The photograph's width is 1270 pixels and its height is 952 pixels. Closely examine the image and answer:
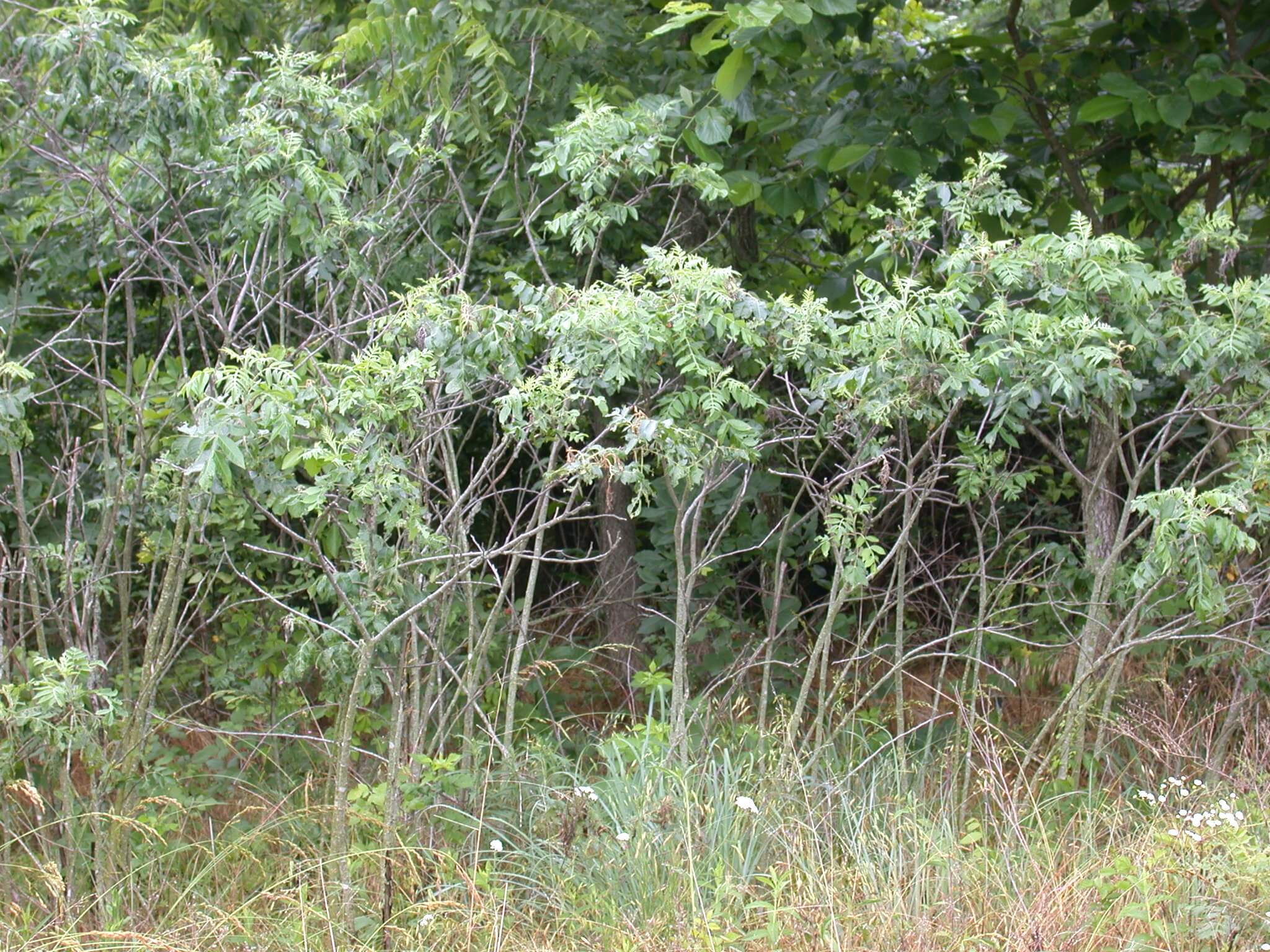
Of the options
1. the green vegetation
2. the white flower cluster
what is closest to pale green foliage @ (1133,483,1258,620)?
the green vegetation

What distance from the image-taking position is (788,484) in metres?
6.44

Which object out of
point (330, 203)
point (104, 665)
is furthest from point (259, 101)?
point (104, 665)

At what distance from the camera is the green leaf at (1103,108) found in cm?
499

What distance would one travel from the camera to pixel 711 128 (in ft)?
15.6

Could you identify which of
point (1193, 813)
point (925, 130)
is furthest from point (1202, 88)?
point (1193, 813)

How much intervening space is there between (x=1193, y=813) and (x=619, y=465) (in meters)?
2.44

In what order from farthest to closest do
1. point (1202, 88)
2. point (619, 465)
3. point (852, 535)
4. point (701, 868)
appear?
point (1202, 88) < point (852, 535) < point (701, 868) < point (619, 465)

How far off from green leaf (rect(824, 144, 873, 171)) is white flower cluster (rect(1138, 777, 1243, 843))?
102 inches

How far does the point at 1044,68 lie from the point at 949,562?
8.11ft

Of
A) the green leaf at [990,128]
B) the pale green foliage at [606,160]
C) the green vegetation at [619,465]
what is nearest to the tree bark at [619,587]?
the green vegetation at [619,465]

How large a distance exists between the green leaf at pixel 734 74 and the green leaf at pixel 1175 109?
5.59 feet

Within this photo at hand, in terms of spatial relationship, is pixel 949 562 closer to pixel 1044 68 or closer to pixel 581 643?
pixel 581 643

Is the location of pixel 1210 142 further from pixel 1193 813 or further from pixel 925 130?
pixel 1193 813

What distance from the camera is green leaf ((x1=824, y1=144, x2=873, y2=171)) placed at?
4.98m
